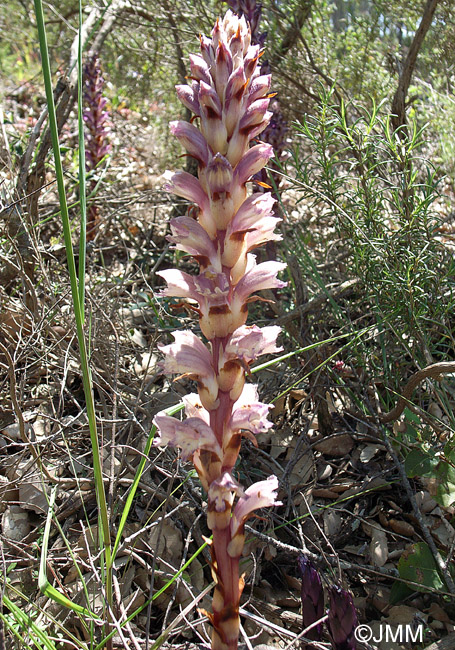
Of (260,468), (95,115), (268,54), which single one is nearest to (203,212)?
(260,468)

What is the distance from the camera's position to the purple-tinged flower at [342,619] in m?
1.45

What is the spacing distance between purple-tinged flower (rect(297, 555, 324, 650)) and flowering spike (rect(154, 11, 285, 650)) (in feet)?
1.06

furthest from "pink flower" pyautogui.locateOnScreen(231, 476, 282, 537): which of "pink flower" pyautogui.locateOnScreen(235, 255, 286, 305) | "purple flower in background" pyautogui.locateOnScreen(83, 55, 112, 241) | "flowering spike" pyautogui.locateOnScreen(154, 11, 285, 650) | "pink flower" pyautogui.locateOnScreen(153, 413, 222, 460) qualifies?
"purple flower in background" pyautogui.locateOnScreen(83, 55, 112, 241)

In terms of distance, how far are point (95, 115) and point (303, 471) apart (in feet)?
11.0

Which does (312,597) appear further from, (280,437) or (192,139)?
(192,139)

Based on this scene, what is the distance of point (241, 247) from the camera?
1.26 m

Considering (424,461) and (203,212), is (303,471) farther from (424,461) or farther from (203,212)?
(203,212)

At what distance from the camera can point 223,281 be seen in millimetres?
1212

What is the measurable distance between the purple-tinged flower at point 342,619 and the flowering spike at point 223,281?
30 centimetres

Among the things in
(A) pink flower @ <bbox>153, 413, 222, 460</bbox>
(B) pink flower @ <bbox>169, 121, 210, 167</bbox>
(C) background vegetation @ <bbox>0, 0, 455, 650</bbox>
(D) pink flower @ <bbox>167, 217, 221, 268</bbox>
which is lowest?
(C) background vegetation @ <bbox>0, 0, 455, 650</bbox>

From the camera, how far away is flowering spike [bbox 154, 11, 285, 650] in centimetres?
123

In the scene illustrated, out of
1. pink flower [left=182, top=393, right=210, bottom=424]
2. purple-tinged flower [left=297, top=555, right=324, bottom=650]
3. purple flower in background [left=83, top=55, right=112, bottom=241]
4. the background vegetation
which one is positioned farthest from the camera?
purple flower in background [left=83, top=55, right=112, bottom=241]

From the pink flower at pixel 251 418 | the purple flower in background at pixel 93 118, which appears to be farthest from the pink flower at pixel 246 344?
the purple flower in background at pixel 93 118

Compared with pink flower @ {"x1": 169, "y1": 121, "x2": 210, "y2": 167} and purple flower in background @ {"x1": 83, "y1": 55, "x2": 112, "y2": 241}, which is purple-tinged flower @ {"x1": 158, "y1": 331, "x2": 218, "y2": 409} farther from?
purple flower in background @ {"x1": 83, "y1": 55, "x2": 112, "y2": 241}
